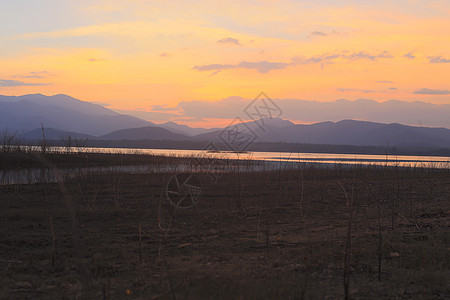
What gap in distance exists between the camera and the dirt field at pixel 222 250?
4758mm

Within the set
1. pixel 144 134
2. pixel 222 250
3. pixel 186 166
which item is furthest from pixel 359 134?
pixel 222 250

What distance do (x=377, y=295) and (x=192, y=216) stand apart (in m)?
5.94

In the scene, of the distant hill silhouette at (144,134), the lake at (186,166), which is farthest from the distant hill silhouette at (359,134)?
the lake at (186,166)

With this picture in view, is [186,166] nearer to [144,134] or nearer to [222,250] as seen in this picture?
[222,250]

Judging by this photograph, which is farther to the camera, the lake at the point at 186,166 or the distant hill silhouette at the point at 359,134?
the distant hill silhouette at the point at 359,134

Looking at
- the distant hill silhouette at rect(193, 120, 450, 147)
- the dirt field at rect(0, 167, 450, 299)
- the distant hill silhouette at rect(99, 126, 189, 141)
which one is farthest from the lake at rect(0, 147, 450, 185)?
the distant hill silhouette at rect(99, 126, 189, 141)

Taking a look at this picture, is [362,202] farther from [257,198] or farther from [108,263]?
[108,263]

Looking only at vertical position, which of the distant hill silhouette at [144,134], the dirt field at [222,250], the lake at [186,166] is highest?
the distant hill silhouette at [144,134]

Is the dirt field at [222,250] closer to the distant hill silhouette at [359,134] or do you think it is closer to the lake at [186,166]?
the lake at [186,166]

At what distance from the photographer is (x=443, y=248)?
6332 millimetres

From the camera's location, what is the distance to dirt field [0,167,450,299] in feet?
15.6

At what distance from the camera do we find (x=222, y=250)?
6.68 metres

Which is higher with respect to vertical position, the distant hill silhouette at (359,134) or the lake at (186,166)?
the distant hill silhouette at (359,134)

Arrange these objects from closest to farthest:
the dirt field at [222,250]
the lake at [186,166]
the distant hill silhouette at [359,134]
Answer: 1. the dirt field at [222,250]
2. the lake at [186,166]
3. the distant hill silhouette at [359,134]
